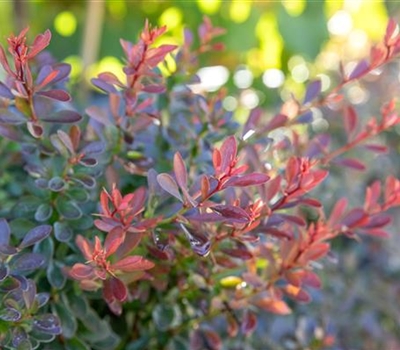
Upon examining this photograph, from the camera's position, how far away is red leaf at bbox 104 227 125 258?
785 millimetres

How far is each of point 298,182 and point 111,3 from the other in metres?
1.70

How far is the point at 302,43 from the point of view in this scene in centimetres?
216

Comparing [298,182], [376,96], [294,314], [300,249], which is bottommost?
[294,314]

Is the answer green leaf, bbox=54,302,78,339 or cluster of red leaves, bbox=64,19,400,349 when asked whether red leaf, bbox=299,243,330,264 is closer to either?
cluster of red leaves, bbox=64,19,400,349

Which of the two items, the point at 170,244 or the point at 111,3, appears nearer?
the point at 170,244

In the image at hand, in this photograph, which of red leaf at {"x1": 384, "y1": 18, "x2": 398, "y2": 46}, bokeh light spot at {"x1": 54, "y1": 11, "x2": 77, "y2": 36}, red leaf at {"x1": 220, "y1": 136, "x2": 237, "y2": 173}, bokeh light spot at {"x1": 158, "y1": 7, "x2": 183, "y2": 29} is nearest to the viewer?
red leaf at {"x1": 220, "y1": 136, "x2": 237, "y2": 173}

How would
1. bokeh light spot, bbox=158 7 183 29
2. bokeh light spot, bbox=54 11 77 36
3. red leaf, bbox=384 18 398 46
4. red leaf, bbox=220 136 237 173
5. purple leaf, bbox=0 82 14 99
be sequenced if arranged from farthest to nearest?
bokeh light spot, bbox=54 11 77 36 → bokeh light spot, bbox=158 7 183 29 → red leaf, bbox=384 18 398 46 → purple leaf, bbox=0 82 14 99 → red leaf, bbox=220 136 237 173

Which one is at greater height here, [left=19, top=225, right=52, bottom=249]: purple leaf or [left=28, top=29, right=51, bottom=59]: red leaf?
[left=28, top=29, right=51, bottom=59]: red leaf

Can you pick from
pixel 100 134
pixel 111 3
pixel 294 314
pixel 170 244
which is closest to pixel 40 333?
pixel 170 244

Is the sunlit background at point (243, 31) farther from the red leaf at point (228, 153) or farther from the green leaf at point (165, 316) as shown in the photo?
the red leaf at point (228, 153)

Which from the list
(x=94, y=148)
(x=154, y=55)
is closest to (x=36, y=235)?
(x=94, y=148)

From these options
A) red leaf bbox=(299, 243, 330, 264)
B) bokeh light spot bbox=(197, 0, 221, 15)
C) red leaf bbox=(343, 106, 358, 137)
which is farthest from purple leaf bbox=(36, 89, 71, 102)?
bokeh light spot bbox=(197, 0, 221, 15)

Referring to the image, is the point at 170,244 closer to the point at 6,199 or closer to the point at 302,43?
the point at 6,199

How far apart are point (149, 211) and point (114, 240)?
0.10 meters
